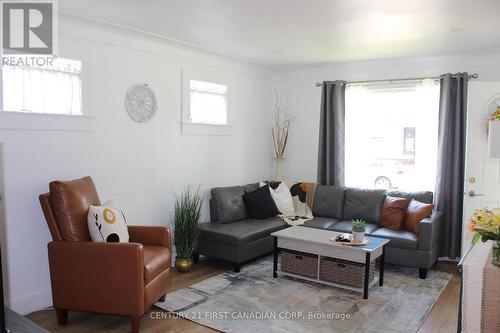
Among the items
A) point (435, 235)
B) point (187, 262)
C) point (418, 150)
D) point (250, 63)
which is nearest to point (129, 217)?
point (187, 262)

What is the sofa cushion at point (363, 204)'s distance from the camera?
4.91 meters

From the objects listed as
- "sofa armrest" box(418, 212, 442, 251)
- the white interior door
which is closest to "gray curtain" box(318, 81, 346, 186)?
"sofa armrest" box(418, 212, 442, 251)

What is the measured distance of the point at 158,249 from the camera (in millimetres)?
3352

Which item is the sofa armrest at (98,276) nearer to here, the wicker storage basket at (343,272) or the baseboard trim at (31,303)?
the baseboard trim at (31,303)

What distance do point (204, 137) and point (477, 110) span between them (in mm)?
3041

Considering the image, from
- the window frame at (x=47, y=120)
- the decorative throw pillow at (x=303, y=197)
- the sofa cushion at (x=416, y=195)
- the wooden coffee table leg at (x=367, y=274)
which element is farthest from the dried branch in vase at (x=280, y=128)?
the window frame at (x=47, y=120)

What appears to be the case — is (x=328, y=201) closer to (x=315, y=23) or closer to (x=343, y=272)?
(x=343, y=272)

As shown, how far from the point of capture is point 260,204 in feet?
16.6

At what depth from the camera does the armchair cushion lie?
302 centimetres

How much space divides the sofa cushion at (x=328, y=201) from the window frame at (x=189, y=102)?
1430 millimetres

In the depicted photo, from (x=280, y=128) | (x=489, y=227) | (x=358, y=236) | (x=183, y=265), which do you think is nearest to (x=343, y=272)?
(x=358, y=236)

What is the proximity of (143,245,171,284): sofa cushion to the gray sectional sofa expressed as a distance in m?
1.04

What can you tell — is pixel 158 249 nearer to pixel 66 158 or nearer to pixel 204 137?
pixel 66 158

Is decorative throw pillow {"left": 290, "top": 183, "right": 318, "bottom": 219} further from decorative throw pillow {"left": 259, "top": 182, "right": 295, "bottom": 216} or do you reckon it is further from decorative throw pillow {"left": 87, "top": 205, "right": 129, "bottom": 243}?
decorative throw pillow {"left": 87, "top": 205, "right": 129, "bottom": 243}
